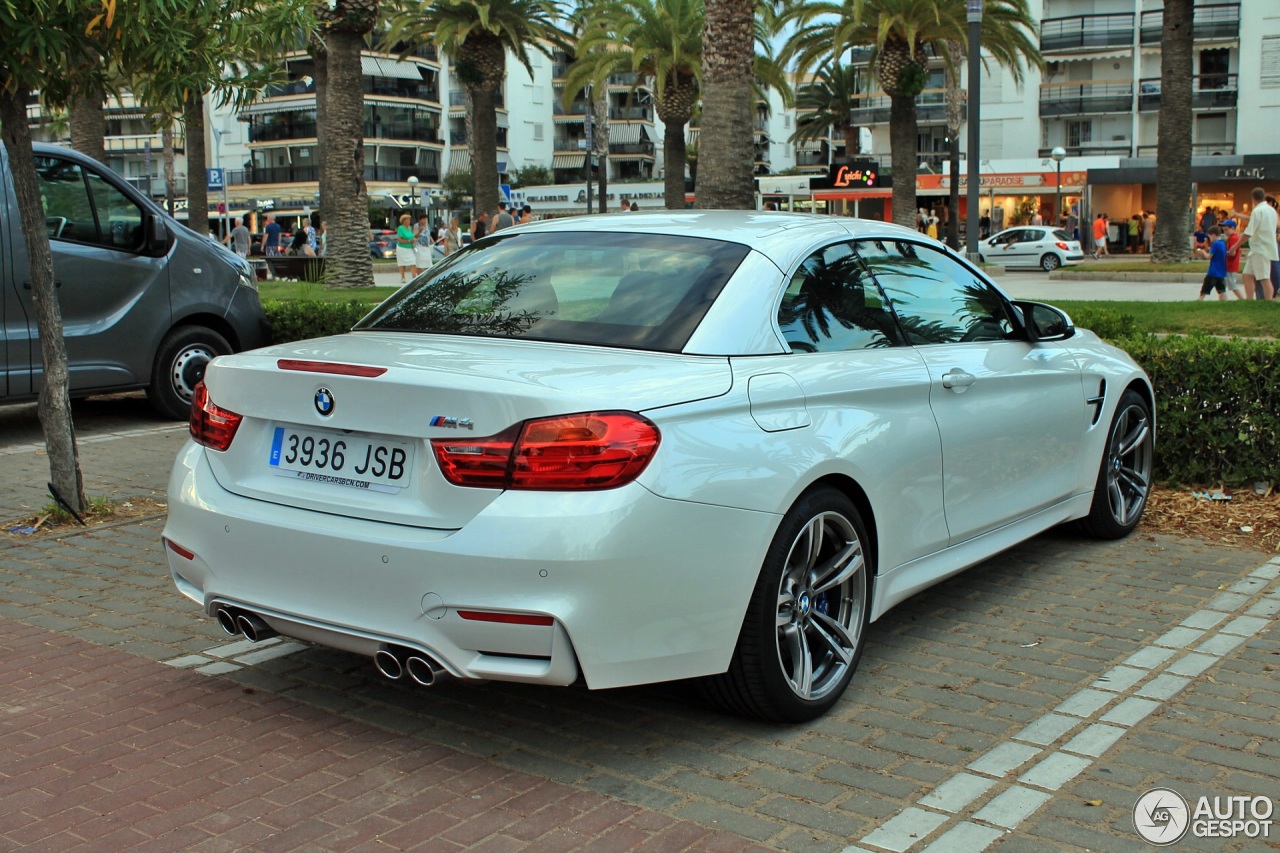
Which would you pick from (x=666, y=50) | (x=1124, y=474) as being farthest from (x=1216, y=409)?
(x=666, y=50)

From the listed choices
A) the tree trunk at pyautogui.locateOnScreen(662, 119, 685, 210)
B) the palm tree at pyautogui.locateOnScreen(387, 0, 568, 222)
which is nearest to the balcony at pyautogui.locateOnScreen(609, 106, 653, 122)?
the tree trunk at pyautogui.locateOnScreen(662, 119, 685, 210)

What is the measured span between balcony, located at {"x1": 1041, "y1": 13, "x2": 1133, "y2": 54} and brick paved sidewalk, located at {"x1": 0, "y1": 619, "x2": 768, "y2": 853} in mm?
67519

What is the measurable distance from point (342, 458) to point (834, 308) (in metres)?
1.84

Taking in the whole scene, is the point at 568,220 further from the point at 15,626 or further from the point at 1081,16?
the point at 1081,16

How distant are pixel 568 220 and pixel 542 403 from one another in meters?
1.81

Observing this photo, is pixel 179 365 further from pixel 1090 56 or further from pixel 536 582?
pixel 1090 56

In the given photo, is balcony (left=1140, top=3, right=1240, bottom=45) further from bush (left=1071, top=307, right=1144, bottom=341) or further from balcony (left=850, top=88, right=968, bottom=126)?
bush (left=1071, top=307, right=1144, bottom=341)

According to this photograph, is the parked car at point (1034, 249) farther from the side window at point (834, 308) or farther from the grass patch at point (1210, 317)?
the side window at point (834, 308)

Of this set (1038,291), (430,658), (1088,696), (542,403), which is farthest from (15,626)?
(1038,291)

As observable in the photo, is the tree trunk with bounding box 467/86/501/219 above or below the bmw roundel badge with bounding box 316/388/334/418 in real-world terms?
above

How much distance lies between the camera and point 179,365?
10.6m

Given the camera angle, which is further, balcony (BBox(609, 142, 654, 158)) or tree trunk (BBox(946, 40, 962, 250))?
balcony (BBox(609, 142, 654, 158))

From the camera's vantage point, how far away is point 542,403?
3.55 meters

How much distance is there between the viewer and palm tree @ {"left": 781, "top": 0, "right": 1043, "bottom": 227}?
3262 cm
